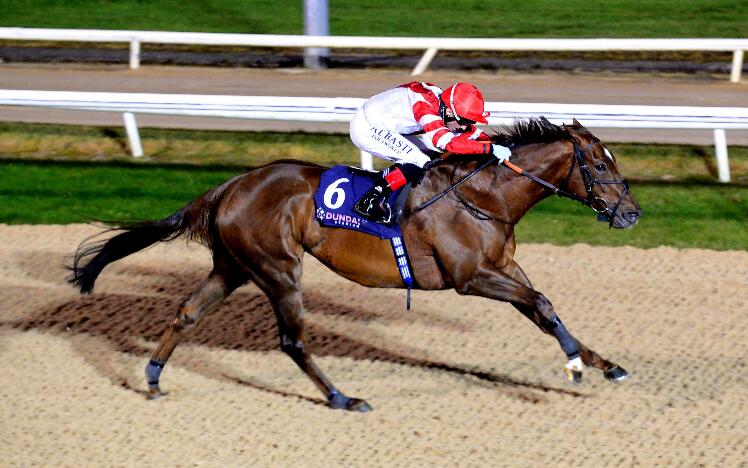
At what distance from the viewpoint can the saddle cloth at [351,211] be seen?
6766mm

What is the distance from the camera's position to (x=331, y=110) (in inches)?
432

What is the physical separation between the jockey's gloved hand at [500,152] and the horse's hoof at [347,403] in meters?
1.53

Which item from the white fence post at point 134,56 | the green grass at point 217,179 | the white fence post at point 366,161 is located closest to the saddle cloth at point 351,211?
the green grass at point 217,179

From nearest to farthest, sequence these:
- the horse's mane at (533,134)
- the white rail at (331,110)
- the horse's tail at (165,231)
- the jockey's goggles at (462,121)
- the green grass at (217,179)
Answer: the jockey's goggles at (462,121), the horse's mane at (533,134), the horse's tail at (165,231), the green grass at (217,179), the white rail at (331,110)

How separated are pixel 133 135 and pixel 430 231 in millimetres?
5667

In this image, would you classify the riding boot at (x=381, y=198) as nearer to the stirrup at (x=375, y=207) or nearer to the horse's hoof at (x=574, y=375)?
the stirrup at (x=375, y=207)

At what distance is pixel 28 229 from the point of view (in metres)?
10.0

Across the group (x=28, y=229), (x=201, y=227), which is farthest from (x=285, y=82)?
(x=201, y=227)

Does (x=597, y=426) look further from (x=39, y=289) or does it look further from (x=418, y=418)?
(x=39, y=289)

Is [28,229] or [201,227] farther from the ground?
[201,227]

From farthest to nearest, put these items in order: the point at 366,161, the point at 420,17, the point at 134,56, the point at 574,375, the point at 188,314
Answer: the point at 420,17 < the point at 134,56 < the point at 366,161 < the point at 188,314 < the point at 574,375

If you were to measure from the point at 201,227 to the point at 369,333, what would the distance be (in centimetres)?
148

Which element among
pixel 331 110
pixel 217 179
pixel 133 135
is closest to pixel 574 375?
pixel 331 110

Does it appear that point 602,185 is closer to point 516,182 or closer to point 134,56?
point 516,182
